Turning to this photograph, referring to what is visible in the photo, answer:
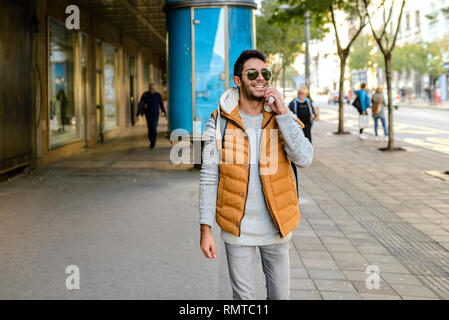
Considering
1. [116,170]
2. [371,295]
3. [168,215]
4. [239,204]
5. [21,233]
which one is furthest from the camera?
[116,170]

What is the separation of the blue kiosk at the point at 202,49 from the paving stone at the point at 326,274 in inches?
251

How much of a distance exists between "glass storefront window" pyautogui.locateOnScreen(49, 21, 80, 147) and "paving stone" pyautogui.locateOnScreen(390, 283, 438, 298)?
1035 cm

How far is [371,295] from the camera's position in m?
4.39

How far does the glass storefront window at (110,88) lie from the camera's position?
19969 mm

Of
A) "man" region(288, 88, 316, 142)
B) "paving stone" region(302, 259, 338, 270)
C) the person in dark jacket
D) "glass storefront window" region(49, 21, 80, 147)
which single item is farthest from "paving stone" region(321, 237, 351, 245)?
the person in dark jacket

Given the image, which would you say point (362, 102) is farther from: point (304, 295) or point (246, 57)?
point (246, 57)

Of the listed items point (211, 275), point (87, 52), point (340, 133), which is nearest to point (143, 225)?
point (211, 275)

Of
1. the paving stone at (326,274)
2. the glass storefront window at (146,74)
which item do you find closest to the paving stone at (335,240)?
the paving stone at (326,274)

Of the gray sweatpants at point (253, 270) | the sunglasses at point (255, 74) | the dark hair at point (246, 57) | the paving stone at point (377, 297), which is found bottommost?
the paving stone at point (377, 297)

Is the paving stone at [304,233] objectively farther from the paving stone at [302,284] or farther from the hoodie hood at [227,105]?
the hoodie hood at [227,105]

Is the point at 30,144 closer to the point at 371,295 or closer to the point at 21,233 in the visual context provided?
→ the point at 21,233

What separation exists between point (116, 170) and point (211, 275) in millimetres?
7266

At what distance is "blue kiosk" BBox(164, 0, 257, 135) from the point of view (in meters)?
11.0

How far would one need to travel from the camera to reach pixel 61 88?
47.5ft
